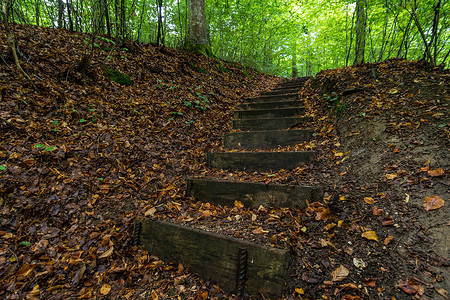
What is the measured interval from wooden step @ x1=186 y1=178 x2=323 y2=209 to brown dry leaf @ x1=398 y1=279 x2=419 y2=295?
31.4 inches

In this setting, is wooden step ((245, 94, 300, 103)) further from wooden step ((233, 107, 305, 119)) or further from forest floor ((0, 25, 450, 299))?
forest floor ((0, 25, 450, 299))

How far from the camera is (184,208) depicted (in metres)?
2.31

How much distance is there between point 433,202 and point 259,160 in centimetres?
169

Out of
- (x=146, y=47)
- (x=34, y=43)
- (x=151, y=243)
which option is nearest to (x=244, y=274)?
(x=151, y=243)

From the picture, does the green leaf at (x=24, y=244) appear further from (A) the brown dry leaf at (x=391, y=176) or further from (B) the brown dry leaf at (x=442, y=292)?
(A) the brown dry leaf at (x=391, y=176)

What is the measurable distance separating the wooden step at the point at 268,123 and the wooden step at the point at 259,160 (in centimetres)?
127

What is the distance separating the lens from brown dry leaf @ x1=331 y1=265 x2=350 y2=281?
53.2 inches

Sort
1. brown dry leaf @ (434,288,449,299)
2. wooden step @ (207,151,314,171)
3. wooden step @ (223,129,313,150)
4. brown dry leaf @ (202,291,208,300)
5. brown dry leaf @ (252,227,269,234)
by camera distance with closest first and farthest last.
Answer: brown dry leaf @ (434,288,449,299) → brown dry leaf @ (202,291,208,300) → brown dry leaf @ (252,227,269,234) → wooden step @ (207,151,314,171) → wooden step @ (223,129,313,150)

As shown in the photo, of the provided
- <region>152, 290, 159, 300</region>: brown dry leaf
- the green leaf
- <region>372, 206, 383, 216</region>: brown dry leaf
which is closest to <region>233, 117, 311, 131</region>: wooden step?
<region>372, 206, 383, 216</region>: brown dry leaf

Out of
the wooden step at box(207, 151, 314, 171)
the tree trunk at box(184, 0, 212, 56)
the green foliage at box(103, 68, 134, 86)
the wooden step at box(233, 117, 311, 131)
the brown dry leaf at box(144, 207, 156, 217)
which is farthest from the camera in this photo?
the tree trunk at box(184, 0, 212, 56)

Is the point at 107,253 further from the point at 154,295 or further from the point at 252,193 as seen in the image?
the point at 252,193

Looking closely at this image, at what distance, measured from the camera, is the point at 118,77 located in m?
3.91

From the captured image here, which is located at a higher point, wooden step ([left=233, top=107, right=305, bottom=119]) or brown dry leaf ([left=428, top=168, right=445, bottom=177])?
wooden step ([left=233, top=107, right=305, bottom=119])

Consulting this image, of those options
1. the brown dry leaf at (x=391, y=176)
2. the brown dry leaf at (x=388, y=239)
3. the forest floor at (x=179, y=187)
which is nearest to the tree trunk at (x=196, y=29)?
the forest floor at (x=179, y=187)
